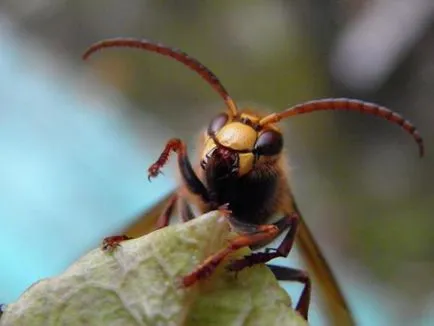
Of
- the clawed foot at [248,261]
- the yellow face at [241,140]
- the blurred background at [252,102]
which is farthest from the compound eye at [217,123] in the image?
the blurred background at [252,102]

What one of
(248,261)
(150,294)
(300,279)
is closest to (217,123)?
(300,279)

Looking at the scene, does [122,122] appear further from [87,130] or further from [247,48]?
[247,48]

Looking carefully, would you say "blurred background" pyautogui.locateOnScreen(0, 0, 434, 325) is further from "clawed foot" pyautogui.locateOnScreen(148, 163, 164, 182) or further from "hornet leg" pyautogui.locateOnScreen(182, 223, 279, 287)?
"hornet leg" pyautogui.locateOnScreen(182, 223, 279, 287)

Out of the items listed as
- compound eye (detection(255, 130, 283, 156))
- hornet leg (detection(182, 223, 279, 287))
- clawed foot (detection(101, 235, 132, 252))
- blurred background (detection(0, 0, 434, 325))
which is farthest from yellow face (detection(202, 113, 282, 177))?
blurred background (detection(0, 0, 434, 325))

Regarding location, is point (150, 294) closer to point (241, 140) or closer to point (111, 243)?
point (111, 243)

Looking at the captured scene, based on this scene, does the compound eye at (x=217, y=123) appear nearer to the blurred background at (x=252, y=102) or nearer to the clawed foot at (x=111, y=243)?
the clawed foot at (x=111, y=243)

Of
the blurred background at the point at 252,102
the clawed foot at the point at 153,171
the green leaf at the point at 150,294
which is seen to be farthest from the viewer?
the blurred background at the point at 252,102

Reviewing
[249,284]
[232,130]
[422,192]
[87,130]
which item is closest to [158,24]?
[87,130]
